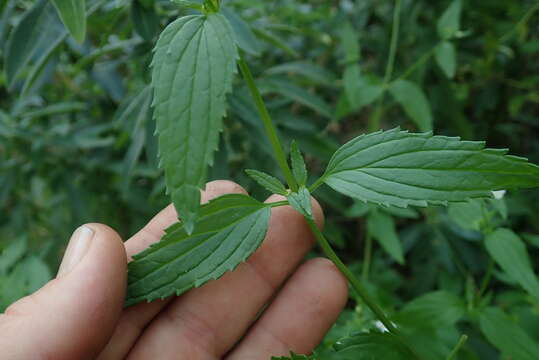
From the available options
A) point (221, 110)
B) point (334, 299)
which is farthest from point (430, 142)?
point (334, 299)

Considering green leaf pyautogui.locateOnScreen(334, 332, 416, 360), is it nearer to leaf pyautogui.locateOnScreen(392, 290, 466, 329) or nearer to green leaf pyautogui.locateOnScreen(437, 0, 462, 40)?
leaf pyautogui.locateOnScreen(392, 290, 466, 329)

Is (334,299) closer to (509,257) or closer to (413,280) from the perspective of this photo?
(509,257)

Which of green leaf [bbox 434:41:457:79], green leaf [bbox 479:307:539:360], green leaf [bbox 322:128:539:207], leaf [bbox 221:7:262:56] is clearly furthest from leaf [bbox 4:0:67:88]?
green leaf [bbox 479:307:539:360]

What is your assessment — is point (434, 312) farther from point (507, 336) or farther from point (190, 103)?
point (190, 103)

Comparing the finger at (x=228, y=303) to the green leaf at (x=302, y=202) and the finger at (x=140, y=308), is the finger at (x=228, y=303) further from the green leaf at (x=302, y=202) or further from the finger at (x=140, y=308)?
the green leaf at (x=302, y=202)

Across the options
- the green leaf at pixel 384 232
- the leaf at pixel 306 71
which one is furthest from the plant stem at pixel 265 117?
the leaf at pixel 306 71
